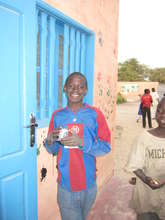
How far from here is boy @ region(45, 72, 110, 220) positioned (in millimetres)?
1641

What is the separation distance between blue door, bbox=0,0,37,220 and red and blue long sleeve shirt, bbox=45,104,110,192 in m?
0.29

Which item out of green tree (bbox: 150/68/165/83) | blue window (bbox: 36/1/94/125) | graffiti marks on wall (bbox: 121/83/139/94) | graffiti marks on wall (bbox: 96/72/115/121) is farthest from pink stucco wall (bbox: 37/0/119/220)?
green tree (bbox: 150/68/165/83)

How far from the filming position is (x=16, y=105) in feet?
5.72

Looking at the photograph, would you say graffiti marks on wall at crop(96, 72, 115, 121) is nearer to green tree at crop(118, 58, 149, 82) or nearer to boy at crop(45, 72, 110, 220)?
boy at crop(45, 72, 110, 220)

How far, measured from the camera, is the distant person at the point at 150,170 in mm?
1296

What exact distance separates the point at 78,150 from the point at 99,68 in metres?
1.96

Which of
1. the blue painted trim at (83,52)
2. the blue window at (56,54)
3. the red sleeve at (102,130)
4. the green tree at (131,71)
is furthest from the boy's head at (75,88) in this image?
the green tree at (131,71)

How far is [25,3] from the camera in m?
→ 1.74

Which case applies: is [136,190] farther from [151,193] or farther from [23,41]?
[23,41]

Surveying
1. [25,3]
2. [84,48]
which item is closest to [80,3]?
[84,48]

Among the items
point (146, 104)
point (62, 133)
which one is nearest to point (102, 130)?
point (62, 133)

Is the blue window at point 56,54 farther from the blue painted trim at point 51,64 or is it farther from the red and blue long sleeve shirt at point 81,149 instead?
the red and blue long sleeve shirt at point 81,149

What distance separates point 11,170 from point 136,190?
100 cm

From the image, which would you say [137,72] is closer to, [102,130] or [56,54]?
[56,54]
